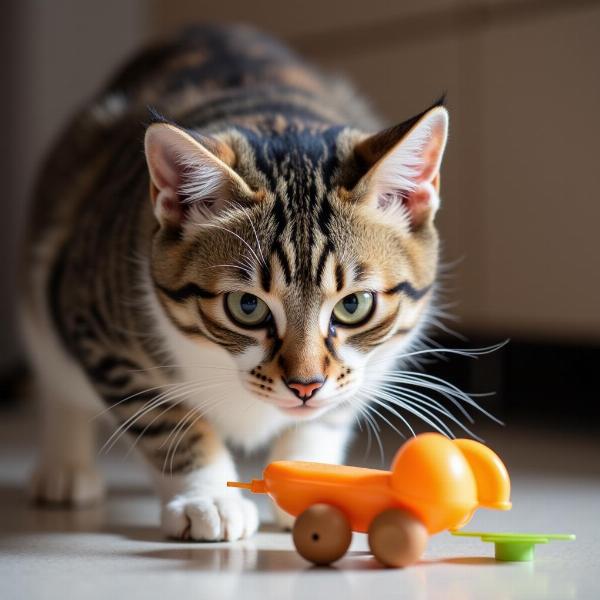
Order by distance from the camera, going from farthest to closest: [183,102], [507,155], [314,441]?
1. [507,155]
2. [183,102]
3. [314,441]

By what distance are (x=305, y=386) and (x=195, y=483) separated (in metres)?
0.31

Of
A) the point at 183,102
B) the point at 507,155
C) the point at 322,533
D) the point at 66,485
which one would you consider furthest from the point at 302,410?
the point at 507,155

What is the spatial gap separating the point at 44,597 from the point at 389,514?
1.40 feet

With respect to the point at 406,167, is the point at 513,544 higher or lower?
lower

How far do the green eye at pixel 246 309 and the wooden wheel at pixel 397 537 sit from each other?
0.31 m

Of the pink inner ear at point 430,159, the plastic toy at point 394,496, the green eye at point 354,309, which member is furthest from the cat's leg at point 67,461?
the pink inner ear at point 430,159

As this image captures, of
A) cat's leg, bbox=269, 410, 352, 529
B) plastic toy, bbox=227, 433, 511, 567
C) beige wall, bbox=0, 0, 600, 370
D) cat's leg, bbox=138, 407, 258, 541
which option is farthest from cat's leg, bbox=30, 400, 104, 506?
beige wall, bbox=0, 0, 600, 370

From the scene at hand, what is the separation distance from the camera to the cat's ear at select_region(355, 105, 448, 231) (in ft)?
4.73

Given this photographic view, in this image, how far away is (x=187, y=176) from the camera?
150 cm

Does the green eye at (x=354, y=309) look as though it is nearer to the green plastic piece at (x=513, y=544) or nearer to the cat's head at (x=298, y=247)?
the cat's head at (x=298, y=247)

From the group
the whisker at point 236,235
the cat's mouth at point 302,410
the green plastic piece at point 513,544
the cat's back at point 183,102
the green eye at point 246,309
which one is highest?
the cat's back at point 183,102

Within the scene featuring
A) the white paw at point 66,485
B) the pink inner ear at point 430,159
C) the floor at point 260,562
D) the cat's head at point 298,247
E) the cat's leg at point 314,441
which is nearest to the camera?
the floor at point 260,562

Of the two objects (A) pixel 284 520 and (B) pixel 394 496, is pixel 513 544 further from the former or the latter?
(A) pixel 284 520

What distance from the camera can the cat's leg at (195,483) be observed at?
151cm
